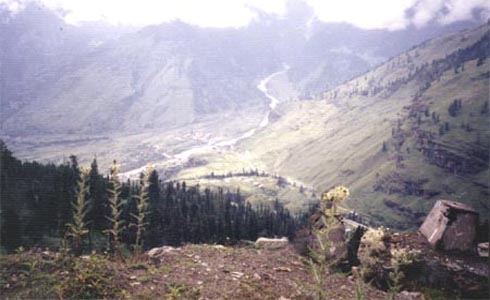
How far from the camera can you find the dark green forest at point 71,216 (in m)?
48.4

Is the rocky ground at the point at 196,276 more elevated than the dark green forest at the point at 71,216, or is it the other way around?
the rocky ground at the point at 196,276

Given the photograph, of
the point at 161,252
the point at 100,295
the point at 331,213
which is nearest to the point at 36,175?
the point at 161,252

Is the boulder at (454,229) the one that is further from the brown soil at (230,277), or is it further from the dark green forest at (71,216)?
the dark green forest at (71,216)

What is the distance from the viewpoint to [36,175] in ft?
248

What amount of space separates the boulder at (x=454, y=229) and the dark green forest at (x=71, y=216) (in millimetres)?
25134

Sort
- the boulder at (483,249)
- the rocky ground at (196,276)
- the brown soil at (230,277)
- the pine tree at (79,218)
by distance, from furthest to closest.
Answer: the boulder at (483,249) → the brown soil at (230,277) → the rocky ground at (196,276) → the pine tree at (79,218)

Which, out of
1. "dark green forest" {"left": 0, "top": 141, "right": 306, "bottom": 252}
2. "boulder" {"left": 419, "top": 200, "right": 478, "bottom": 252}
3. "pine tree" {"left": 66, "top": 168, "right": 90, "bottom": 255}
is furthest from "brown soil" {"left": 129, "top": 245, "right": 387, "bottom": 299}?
"dark green forest" {"left": 0, "top": 141, "right": 306, "bottom": 252}

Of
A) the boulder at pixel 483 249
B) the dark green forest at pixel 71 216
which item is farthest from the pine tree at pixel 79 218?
the dark green forest at pixel 71 216

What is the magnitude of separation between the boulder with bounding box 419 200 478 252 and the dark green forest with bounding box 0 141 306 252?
25134 mm

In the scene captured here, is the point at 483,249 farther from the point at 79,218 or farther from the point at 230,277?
the point at 79,218

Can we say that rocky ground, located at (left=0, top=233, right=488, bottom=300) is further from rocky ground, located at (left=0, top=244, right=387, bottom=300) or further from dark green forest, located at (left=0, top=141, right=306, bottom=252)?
dark green forest, located at (left=0, top=141, right=306, bottom=252)

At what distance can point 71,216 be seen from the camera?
162 ft

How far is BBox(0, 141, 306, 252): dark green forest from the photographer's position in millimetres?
48375

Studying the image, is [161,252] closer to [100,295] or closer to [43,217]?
[100,295]
